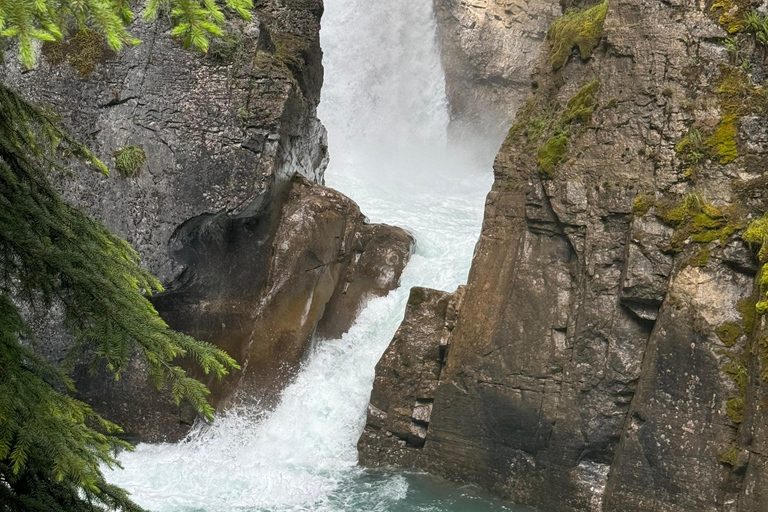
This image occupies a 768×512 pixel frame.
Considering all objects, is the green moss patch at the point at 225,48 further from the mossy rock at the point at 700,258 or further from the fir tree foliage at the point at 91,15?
the fir tree foliage at the point at 91,15

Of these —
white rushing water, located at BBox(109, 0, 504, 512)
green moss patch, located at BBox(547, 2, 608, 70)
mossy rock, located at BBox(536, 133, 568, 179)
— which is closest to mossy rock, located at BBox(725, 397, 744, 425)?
white rushing water, located at BBox(109, 0, 504, 512)

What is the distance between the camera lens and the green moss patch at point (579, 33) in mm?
11266

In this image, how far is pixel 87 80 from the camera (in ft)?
40.3

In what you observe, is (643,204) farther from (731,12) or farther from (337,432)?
(337,432)

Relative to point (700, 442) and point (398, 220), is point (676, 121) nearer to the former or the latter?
point (700, 442)

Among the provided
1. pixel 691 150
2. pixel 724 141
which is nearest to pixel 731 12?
pixel 724 141

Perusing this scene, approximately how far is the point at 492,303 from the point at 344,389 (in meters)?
3.07

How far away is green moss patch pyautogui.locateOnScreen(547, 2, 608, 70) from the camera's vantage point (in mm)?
11266

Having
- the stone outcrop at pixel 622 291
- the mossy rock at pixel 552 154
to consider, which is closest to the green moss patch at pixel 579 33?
the stone outcrop at pixel 622 291

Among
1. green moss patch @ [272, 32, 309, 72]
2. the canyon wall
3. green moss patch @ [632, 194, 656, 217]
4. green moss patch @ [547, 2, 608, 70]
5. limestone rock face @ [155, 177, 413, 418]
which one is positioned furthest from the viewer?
green moss patch @ [272, 32, 309, 72]

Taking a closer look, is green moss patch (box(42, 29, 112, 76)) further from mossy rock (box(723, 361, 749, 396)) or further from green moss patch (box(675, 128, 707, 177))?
mossy rock (box(723, 361, 749, 396))

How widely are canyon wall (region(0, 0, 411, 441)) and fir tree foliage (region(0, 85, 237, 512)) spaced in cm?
791

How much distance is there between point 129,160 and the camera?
12172 millimetres

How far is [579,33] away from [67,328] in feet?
31.2
